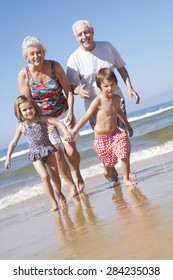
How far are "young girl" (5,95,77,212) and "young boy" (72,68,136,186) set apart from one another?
391 mm

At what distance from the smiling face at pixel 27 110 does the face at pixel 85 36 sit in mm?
1043

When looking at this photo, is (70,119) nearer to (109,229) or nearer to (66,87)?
(66,87)

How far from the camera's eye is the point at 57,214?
4719 millimetres

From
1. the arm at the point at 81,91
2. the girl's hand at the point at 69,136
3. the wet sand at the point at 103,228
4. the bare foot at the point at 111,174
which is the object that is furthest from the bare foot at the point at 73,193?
the arm at the point at 81,91

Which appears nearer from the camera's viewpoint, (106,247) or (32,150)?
(106,247)

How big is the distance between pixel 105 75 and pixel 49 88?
0.70 metres

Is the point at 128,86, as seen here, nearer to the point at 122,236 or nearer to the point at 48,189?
the point at 48,189

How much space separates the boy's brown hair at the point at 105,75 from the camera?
17.1 ft

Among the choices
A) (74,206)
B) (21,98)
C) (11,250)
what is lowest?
(74,206)

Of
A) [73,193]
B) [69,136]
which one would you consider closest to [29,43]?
[69,136]

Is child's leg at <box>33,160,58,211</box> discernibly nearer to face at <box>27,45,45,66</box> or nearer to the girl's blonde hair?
the girl's blonde hair

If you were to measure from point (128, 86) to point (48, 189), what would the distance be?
181 centimetres

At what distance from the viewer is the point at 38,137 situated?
5352mm

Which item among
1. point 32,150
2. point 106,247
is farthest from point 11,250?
point 32,150
